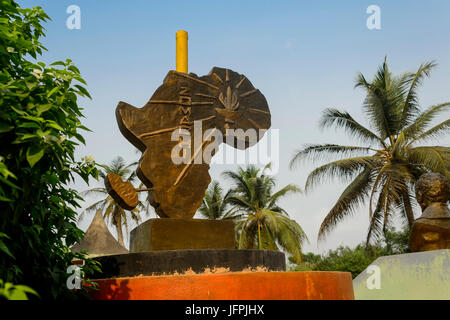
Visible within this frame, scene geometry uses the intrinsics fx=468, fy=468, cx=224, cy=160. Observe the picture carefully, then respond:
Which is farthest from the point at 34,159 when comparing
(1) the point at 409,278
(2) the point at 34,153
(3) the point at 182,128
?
(1) the point at 409,278

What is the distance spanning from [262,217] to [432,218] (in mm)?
13445

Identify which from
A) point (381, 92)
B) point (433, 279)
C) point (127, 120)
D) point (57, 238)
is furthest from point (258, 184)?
point (57, 238)

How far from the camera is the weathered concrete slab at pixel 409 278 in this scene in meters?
7.50

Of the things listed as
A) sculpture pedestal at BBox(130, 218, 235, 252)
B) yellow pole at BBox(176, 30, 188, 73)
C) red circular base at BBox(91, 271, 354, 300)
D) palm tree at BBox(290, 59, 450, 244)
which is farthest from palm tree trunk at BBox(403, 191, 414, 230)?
red circular base at BBox(91, 271, 354, 300)

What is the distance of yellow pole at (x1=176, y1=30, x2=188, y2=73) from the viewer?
280 inches

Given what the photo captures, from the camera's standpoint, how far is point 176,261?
5.38 meters

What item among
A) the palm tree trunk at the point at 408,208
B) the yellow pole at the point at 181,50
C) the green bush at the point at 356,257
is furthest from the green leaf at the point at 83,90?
the green bush at the point at 356,257

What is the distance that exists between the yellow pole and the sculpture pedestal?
94.4 inches

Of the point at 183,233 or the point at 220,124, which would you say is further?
the point at 220,124

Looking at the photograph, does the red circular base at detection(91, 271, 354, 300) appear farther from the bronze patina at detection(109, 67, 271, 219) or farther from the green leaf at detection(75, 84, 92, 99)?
the green leaf at detection(75, 84, 92, 99)

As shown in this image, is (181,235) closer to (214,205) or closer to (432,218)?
(432,218)
